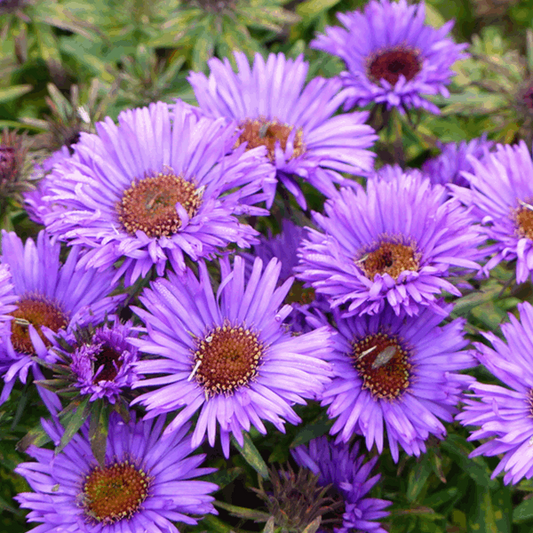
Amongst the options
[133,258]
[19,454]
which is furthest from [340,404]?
[19,454]

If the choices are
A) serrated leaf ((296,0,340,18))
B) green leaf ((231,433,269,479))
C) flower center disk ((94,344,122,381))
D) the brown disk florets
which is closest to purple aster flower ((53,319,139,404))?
flower center disk ((94,344,122,381))

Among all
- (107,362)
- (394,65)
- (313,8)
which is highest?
(313,8)

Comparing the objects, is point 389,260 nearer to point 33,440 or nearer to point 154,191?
point 154,191

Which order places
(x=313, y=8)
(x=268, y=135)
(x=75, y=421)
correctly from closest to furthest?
1. (x=75, y=421)
2. (x=268, y=135)
3. (x=313, y=8)

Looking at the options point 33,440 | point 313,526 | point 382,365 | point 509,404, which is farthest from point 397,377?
point 33,440

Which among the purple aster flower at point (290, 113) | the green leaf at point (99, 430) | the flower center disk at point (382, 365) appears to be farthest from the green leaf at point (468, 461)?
the green leaf at point (99, 430)

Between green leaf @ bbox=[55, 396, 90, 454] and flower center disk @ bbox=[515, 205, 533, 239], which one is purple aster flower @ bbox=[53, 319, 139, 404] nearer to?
green leaf @ bbox=[55, 396, 90, 454]

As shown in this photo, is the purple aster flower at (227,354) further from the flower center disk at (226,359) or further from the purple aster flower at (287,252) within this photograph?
the purple aster flower at (287,252)

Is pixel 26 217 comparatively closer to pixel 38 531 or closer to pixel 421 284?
pixel 38 531
